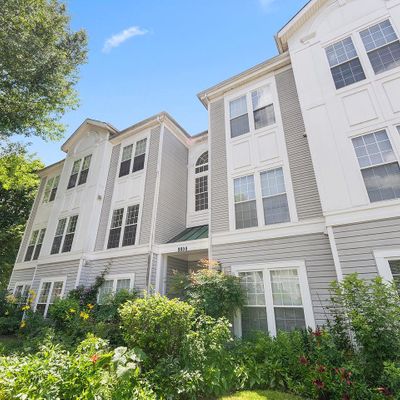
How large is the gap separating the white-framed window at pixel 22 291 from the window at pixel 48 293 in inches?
82.2

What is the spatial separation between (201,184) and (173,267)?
5.08 metres

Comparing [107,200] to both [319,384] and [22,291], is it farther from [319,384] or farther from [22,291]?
[319,384]

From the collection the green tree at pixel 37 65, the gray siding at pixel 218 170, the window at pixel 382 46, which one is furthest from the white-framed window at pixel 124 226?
the window at pixel 382 46

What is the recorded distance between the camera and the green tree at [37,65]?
11.0 metres

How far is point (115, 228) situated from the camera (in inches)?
516

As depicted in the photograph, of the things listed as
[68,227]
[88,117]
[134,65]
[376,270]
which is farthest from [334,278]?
[88,117]

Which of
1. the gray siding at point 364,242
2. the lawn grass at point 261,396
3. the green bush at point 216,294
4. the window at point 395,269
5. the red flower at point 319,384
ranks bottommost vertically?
the lawn grass at point 261,396

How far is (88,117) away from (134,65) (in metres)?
7.63

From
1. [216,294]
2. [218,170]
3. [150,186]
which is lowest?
[216,294]

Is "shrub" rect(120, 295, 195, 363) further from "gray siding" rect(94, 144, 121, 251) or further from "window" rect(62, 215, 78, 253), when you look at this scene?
"window" rect(62, 215, 78, 253)

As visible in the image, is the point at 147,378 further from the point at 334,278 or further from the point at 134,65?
the point at 134,65

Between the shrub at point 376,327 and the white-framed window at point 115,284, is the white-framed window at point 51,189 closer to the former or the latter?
the white-framed window at point 115,284

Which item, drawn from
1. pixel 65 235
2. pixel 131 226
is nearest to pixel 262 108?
pixel 131 226

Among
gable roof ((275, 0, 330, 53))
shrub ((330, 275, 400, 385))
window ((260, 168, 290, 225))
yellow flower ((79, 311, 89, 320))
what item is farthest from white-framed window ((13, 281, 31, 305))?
gable roof ((275, 0, 330, 53))
